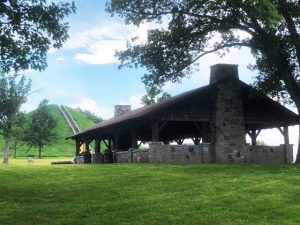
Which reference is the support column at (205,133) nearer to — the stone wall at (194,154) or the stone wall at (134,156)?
the stone wall at (194,154)

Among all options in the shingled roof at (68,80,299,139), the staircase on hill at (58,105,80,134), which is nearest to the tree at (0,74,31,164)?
the shingled roof at (68,80,299,139)

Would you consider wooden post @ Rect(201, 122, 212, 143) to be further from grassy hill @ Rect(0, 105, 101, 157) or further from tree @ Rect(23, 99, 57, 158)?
grassy hill @ Rect(0, 105, 101, 157)

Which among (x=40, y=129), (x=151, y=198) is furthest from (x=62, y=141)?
(x=151, y=198)

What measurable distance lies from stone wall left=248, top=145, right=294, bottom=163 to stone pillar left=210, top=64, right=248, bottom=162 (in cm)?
98

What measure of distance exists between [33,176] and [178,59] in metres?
14.0

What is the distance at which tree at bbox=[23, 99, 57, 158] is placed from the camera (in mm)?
73250

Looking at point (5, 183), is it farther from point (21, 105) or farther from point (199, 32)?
point (21, 105)

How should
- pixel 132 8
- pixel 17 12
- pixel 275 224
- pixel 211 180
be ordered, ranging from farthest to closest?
pixel 132 8 < pixel 211 180 < pixel 17 12 < pixel 275 224

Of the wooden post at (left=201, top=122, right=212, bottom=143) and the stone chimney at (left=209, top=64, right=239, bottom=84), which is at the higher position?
the stone chimney at (left=209, top=64, right=239, bottom=84)

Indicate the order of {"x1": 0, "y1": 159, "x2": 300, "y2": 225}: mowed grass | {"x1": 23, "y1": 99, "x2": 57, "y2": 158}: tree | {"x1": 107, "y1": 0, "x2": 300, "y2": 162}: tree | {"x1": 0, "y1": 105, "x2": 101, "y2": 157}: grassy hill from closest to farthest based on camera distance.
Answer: {"x1": 0, "y1": 159, "x2": 300, "y2": 225}: mowed grass < {"x1": 107, "y1": 0, "x2": 300, "y2": 162}: tree < {"x1": 23, "y1": 99, "x2": 57, "y2": 158}: tree < {"x1": 0, "y1": 105, "x2": 101, "y2": 157}: grassy hill

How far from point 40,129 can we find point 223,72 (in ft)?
155

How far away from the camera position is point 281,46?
2977 cm

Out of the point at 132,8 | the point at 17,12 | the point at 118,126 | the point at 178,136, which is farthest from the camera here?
the point at 178,136

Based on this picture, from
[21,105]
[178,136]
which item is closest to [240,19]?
[178,136]
